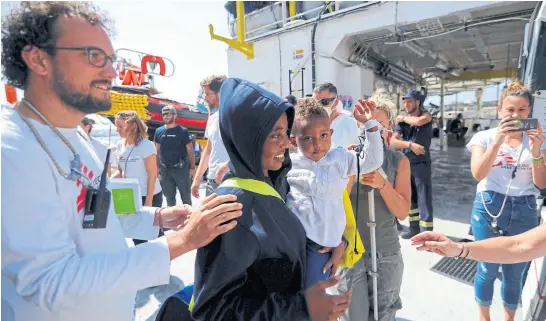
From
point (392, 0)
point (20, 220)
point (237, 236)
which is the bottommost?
point (237, 236)

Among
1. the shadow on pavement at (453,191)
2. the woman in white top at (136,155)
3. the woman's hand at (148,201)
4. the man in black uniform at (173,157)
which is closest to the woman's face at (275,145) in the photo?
the woman in white top at (136,155)

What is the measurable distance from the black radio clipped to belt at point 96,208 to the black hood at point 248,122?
409mm

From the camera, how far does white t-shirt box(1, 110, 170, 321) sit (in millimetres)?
758

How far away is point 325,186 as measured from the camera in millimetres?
1635

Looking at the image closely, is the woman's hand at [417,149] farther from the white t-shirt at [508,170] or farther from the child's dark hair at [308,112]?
the child's dark hair at [308,112]

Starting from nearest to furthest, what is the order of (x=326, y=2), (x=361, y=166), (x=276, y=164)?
(x=276, y=164) → (x=361, y=166) → (x=326, y=2)

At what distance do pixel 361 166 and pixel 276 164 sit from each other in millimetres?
710

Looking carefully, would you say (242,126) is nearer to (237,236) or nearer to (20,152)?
(237,236)

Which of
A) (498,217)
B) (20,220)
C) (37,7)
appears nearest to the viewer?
(20,220)

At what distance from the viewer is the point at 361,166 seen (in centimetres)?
171

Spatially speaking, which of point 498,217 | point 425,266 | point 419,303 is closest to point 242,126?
point 498,217

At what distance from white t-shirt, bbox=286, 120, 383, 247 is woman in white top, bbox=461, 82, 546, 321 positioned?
106 cm

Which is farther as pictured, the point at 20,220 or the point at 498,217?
the point at 498,217

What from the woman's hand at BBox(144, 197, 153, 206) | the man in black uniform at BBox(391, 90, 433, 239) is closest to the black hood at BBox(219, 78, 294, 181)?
the woman's hand at BBox(144, 197, 153, 206)
